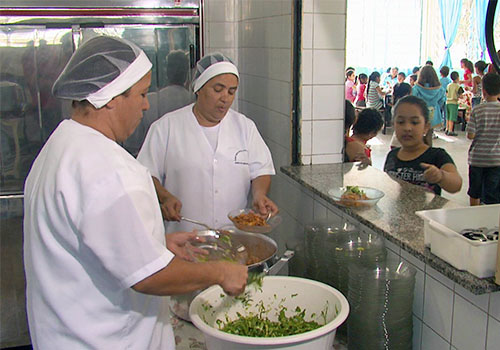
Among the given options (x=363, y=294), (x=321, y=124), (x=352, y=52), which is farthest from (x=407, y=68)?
(x=363, y=294)

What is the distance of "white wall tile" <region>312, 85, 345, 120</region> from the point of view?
9.04 feet

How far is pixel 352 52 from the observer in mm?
2645

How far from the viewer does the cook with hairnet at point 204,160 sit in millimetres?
2660

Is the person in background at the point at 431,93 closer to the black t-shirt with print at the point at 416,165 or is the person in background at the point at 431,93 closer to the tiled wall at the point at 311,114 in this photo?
the black t-shirt with print at the point at 416,165

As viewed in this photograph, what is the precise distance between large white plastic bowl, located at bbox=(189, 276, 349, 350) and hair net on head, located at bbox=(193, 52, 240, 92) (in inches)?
43.4

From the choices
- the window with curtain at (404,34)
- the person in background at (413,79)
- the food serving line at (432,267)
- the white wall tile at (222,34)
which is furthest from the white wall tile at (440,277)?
the white wall tile at (222,34)

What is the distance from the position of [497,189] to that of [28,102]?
8.79 ft

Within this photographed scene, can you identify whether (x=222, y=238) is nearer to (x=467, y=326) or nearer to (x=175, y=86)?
(x=467, y=326)

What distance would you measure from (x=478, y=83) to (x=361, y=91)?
79 centimetres

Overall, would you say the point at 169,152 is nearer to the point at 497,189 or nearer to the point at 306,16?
the point at 306,16

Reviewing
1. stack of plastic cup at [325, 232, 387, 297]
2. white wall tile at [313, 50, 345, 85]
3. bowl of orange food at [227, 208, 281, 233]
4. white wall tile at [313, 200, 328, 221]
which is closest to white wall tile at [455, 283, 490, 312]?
stack of plastic cup at [325, 232, 387, 297]

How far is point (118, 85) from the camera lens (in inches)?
53.6

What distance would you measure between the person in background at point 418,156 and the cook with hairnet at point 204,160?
26.8 inches

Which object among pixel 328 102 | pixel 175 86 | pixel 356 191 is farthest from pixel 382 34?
pixel 175 86
